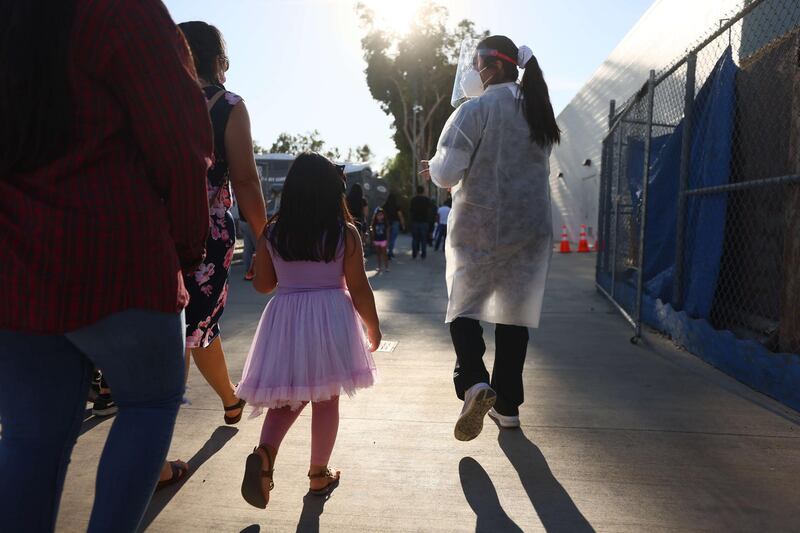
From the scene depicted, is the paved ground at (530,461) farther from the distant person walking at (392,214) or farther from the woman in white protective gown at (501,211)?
the distant person walking at (392,214)

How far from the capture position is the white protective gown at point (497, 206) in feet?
10.3

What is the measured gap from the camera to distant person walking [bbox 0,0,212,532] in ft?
4.44


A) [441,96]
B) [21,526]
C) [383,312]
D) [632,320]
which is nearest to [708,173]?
[632,320]

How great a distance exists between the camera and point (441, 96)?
3384cm

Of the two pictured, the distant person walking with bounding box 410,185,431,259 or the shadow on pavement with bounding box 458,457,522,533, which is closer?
the shadow on pavement with bounding box 458,457,522,533

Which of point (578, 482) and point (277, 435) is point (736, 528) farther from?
point (277, 435)

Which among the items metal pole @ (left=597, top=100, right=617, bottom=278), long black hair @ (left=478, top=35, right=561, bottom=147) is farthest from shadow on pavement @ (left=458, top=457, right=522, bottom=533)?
metal pole @ (left=597, top=100, right=617, bottom=278)

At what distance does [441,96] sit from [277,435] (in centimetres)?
3293

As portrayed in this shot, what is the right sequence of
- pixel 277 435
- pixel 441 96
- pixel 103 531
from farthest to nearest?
pixel 441 96, pixel 277 435, pixel 103 531

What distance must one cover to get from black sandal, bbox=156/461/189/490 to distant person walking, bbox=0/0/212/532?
1048mm

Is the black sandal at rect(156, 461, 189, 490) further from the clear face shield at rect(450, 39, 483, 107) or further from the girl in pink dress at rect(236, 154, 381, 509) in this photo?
the clear face shield at rect(450, 39, 483, 107)

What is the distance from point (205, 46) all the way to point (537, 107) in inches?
60.6

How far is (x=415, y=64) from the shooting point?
3241cm

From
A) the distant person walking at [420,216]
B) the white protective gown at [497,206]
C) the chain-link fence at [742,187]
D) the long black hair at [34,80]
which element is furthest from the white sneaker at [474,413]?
the distant person walking at [420,216]
